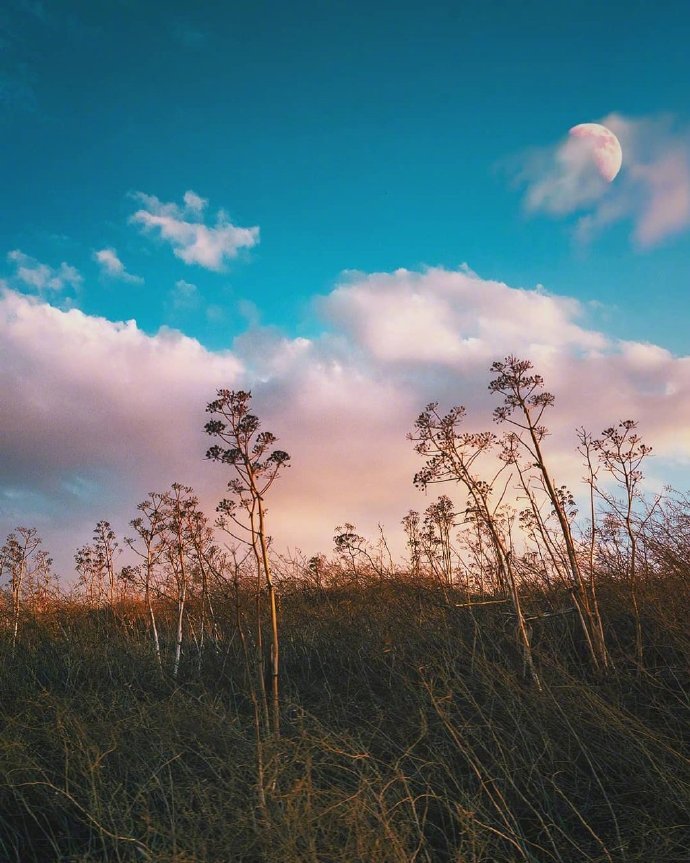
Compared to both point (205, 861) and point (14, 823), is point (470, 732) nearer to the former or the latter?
point (205, 861)

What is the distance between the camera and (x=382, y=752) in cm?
429

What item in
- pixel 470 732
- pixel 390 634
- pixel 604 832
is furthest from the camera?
pixel 390 634

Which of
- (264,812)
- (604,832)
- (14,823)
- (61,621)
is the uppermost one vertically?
(61,621)

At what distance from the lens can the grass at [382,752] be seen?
9.41 feet

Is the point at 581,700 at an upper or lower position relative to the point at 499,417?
lower

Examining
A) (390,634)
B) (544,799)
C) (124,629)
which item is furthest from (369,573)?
(544,799)

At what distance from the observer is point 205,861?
2348 mm

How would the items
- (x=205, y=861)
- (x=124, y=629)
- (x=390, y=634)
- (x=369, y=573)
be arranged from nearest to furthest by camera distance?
(x=205, y=861) → (x=390, y=634) → (x=369, y=573) → (x=124, y=629)

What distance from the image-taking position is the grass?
2.87 metres

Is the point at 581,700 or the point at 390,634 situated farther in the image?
the point at 390,634

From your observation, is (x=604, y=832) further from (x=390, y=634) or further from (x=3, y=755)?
(x=3, y=755)

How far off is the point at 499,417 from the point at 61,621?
894 centimetres

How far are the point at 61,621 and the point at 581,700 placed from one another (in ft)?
29.9

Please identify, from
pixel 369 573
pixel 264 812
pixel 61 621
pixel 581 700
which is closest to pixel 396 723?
pixel 581 700
